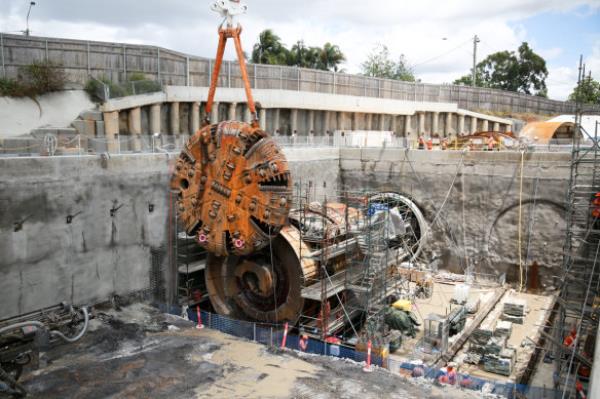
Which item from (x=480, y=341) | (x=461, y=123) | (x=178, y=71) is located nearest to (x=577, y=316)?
(x=480, y=341)

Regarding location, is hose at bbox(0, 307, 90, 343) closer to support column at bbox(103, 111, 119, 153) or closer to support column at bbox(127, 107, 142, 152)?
support column at bbox(103, 111, 119, 153)

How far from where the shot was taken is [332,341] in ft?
52.4

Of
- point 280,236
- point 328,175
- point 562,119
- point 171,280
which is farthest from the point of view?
point 562,119

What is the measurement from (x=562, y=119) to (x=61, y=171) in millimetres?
31181

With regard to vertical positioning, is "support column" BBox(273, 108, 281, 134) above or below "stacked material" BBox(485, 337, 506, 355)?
above

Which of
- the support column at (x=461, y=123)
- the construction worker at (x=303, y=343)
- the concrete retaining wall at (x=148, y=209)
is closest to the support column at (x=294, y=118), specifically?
the concrete retaining wall at (x=148, y=209)

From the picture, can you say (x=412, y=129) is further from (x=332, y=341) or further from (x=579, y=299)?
(x=332, y=341)

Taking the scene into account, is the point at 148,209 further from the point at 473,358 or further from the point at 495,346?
the point at 495,346

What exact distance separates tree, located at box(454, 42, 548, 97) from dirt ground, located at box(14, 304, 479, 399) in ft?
214

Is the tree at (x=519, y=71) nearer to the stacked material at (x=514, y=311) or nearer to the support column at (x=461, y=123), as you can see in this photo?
the support column at (x=461, y=123)

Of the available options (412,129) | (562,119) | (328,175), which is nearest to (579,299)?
(328,175)

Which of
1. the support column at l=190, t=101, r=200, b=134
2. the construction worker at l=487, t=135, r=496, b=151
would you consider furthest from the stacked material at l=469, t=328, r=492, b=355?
the support column at l=190, t=101, r=200, b=134

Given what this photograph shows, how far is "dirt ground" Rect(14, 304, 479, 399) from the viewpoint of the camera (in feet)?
40.4

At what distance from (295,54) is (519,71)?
30.9 meters
